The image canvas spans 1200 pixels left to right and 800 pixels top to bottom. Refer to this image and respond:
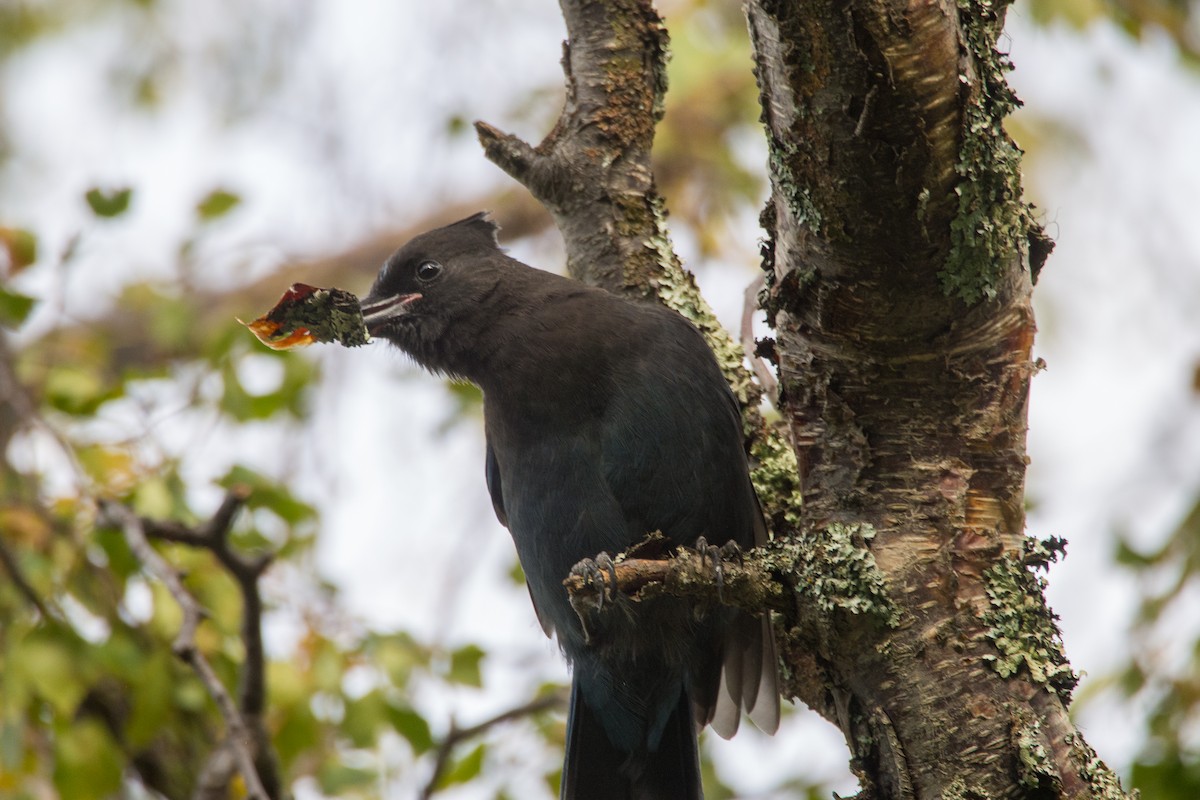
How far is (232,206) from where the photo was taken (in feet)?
14.7

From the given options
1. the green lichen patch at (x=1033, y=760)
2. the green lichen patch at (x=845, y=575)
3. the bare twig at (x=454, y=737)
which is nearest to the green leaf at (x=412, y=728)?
the bare twig at (x=454, y=737)

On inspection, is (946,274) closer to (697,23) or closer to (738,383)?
(738,383)

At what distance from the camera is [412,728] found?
374 centimetres

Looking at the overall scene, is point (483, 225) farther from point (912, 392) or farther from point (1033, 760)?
point (1033, 760)

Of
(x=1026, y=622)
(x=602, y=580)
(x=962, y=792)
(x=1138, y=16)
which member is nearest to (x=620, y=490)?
(x=602, y=580)

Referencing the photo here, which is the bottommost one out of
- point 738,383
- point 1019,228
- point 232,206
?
point 1019,228

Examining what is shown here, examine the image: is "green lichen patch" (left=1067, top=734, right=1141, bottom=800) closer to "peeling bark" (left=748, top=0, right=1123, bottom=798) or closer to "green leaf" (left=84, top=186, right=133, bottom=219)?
"peeling bark" (left=748, top=0, right=1123, bottom=798)

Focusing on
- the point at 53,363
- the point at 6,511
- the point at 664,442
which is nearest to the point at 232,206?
the point at 53,363

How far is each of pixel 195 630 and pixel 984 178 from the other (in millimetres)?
2122

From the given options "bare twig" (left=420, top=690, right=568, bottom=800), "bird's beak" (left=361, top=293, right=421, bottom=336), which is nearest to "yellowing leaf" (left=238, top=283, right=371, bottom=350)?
"bird's beak" (left=361, top=293, right=421, bottom=336)

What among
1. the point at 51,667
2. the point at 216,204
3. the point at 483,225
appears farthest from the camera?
the point at 216,204

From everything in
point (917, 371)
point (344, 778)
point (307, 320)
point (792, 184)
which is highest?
point (307, 320)

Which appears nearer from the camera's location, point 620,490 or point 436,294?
point 620,490

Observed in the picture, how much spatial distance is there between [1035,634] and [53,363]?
11.8ft
